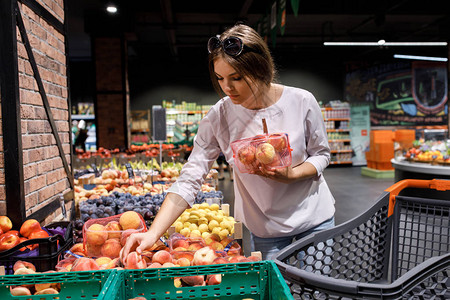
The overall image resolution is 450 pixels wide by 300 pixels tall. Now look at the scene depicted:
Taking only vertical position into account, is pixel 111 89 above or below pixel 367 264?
above

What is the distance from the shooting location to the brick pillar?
1015cm

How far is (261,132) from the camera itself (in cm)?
173

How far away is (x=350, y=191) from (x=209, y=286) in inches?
316

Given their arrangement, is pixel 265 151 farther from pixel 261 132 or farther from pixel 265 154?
pixel 261 132

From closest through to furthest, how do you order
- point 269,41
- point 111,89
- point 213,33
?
point 213,33 < point 111,89 < point 269,41

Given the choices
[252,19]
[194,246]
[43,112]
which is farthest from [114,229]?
[252,19]

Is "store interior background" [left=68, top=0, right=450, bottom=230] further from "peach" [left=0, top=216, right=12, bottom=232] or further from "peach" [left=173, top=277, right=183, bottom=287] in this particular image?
"peach" [left=173, top=277, right=183, bottom=287]

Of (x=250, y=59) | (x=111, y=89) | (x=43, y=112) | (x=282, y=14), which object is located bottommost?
(x=43, y=112)

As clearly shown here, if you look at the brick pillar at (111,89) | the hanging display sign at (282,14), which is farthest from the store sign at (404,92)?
the hanging display sign at (282,14)

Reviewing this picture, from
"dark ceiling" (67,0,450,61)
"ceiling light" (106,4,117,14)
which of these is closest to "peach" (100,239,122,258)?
"dark ceiling" (67,0,450,61)

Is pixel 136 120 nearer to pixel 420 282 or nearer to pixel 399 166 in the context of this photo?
pixel 399 166

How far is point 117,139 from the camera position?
1052 cm

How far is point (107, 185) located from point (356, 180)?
8040 millimetres

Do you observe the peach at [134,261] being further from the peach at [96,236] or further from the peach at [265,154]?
the peach at [265,154]
